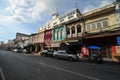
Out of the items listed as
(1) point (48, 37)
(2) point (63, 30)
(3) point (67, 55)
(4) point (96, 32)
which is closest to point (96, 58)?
(3) point (67, 55)

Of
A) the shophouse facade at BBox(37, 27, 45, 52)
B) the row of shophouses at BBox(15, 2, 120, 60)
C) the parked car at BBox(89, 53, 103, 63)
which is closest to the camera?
the parked car at BBox(89, 53, 103, 63)

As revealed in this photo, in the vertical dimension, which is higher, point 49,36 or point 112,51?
point 49,36

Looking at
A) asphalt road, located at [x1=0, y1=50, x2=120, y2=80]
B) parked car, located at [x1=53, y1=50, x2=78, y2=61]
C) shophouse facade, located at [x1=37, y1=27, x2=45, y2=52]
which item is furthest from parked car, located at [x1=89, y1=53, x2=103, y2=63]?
shophouse facade, located at [x1=37, y1=27, x2=45, y2=52]

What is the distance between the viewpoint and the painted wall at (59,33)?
110 ft

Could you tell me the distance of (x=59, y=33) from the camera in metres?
35.5

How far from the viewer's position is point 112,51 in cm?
2192

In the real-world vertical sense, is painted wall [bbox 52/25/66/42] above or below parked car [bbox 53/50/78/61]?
above

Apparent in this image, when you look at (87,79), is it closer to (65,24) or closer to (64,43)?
(64,43)

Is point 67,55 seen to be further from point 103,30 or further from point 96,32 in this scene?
point 103,30

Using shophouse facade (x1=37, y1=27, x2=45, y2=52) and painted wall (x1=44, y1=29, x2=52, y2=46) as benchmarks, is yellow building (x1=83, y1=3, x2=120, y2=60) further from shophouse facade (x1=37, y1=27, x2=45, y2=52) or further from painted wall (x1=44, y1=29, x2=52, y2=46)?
shophouse facade (x1=37, y1=27, x2=45, y2=52)

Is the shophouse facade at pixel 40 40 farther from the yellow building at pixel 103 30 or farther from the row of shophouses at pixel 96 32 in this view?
the yellow building at pixel 103 30

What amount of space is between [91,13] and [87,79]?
63.0 feet

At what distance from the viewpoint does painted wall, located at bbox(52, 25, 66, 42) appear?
110ft

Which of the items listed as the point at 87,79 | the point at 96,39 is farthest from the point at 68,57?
the point at 87,79
